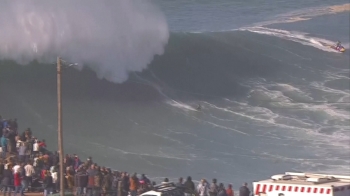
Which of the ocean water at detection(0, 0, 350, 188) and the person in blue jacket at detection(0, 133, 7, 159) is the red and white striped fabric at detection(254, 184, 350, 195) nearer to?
the person in blue jacket at detection(0, 133, 7, 159)

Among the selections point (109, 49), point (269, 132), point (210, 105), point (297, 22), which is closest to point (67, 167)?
point (269, 132)

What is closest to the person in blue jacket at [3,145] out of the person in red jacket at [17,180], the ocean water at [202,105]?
the person in red jacket at [17,180]

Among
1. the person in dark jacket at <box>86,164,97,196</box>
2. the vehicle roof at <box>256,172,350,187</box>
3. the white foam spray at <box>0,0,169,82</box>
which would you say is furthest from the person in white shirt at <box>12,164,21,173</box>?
the white foam spray at <box>0,0,169,82</box>

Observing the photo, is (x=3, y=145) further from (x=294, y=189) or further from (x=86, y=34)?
(x=86, y=34)

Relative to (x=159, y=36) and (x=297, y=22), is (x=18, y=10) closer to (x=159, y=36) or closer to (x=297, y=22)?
(x=159, y=36)

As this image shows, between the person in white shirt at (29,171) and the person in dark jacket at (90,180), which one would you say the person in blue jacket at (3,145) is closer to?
the person in white shirt at (29,171)

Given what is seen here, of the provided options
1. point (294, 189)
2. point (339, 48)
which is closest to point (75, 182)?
point (294, 189)
